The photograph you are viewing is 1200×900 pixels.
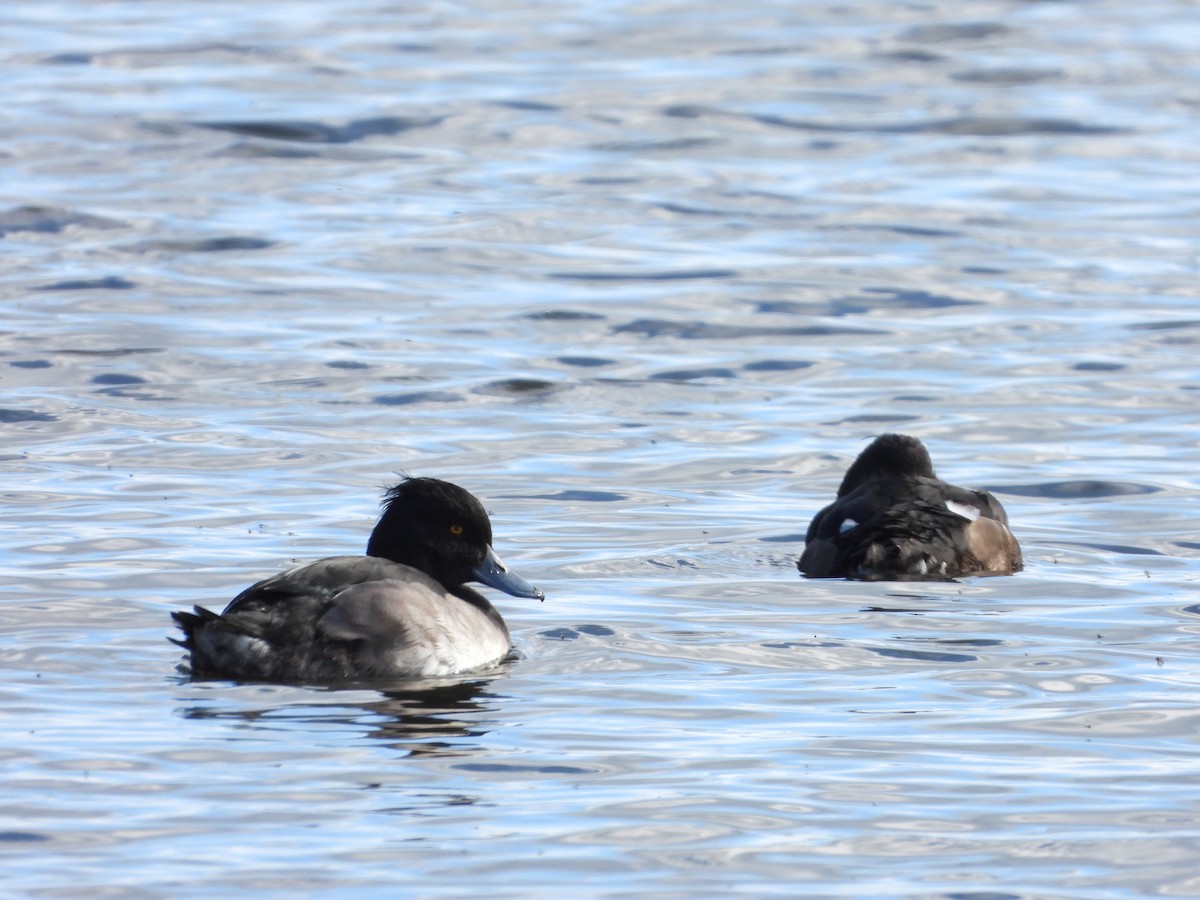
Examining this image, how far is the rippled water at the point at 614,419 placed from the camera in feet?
22.4

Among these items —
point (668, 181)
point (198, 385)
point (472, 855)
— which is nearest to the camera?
point (472, 855)

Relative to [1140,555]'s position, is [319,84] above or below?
above

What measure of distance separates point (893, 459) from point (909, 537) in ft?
3.77

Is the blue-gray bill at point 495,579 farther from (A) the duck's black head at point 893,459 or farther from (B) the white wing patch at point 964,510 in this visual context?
(A) the duck's black head at point 893,459

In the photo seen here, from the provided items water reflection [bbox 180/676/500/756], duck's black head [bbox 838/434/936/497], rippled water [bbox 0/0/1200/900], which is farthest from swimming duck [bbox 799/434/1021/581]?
water reflection [bbox 180/676/500/756]

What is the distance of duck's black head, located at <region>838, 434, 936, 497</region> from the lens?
474 inches

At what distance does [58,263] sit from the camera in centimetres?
1920

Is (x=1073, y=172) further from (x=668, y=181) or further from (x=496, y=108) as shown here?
(x=496, y=108)

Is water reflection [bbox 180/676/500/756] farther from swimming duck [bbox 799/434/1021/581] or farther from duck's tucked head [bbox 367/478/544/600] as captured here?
swimming duck [bbox 799/434/1021/581]

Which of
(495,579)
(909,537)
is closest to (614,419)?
(909,537)

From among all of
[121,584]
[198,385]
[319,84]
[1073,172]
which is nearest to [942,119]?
[1073,172]

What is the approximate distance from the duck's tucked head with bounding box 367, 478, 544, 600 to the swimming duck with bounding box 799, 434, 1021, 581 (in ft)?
6.28

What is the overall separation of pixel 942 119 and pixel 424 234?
9.14 m

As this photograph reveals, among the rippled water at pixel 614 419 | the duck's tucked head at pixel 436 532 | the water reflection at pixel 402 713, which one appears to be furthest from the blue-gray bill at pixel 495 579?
the water reflection at pixel 402 713
